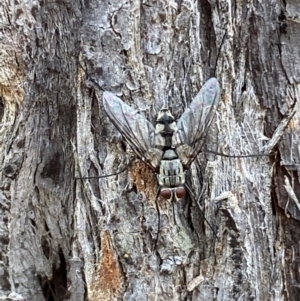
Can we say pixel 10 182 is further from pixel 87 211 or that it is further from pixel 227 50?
pixel 227 50

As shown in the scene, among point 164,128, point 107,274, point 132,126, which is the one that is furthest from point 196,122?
point 107,274

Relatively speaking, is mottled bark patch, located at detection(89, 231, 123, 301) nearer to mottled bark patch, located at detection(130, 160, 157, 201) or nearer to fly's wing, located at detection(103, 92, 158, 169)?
mottled bark patch, located at detection(130, 160, 157, 201)

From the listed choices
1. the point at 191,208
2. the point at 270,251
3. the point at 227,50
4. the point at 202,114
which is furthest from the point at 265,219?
the point at 227,50

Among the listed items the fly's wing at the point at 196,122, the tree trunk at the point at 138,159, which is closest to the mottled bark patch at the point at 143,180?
the tree trunk at the point at 138,159

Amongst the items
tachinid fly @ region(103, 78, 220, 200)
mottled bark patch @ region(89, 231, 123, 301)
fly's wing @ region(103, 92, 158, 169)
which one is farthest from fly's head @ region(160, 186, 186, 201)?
mottled bark patch @ region(89, 231, 123, 301)

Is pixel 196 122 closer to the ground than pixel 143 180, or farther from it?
farther from it

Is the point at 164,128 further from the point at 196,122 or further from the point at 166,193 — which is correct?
the point at 166,193
